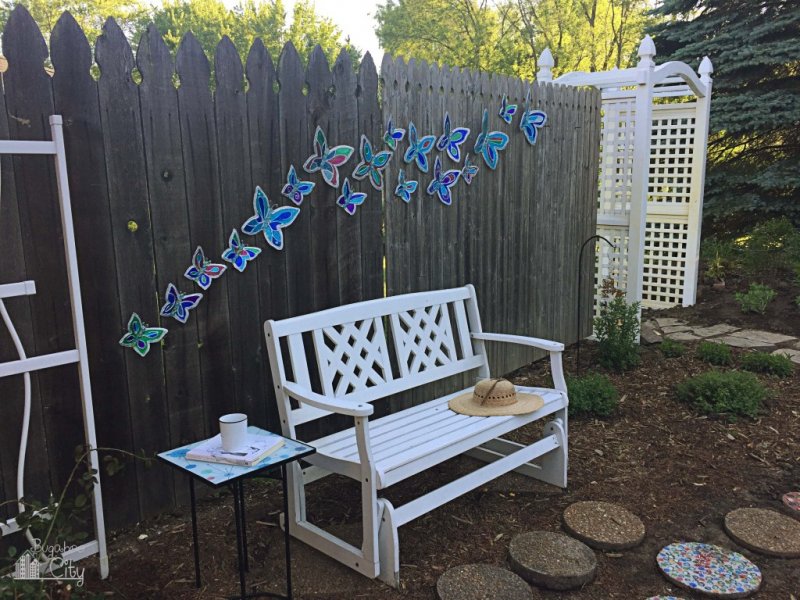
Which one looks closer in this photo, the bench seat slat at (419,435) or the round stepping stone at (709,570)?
the round stepping stone at (709,570)

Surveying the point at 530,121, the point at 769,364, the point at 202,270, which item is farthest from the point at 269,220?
the point at 769,364

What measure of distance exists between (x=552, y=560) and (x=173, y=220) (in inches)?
83.5

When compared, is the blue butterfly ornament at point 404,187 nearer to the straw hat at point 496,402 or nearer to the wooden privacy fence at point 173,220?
the wooden privacy fence at point 173,220

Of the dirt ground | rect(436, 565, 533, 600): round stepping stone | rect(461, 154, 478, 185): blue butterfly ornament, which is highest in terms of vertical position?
rect(461, 154, 478, 185): blue butterfly ornament

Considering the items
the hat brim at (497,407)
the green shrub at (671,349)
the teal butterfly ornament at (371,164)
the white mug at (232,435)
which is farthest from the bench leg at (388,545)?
the green shrub at (671,349)

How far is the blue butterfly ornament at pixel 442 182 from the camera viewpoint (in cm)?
407

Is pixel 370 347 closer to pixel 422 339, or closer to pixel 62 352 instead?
pixel 422 339

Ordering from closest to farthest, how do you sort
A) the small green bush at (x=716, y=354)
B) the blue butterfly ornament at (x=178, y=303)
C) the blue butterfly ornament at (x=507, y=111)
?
1. the blue butterfly ornament at (x=178, y=303)
2. the blue butterfly ornament at (x=507, y=111)
3. the small green bush at (x=716, y=354)

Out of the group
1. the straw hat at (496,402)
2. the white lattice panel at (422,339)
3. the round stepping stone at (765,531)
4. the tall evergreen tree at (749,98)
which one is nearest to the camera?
the round stepping stone at (765,531)

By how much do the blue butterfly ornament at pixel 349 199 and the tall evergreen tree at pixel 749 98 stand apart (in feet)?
26.6

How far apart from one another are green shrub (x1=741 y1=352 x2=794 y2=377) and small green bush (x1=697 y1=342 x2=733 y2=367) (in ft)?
0.41

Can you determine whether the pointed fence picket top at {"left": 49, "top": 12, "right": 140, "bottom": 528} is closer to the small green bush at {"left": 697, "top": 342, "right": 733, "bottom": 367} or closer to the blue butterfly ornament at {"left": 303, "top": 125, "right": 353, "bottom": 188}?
the blue butterfly ornament at {"left": 303, "top": 125, "right": 353, "bottom": 188}

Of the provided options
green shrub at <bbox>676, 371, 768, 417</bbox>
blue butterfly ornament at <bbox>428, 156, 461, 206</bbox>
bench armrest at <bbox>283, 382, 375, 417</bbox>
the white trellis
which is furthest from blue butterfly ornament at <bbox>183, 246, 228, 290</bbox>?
the white trellis

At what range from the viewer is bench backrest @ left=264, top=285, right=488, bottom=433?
2836 mm
